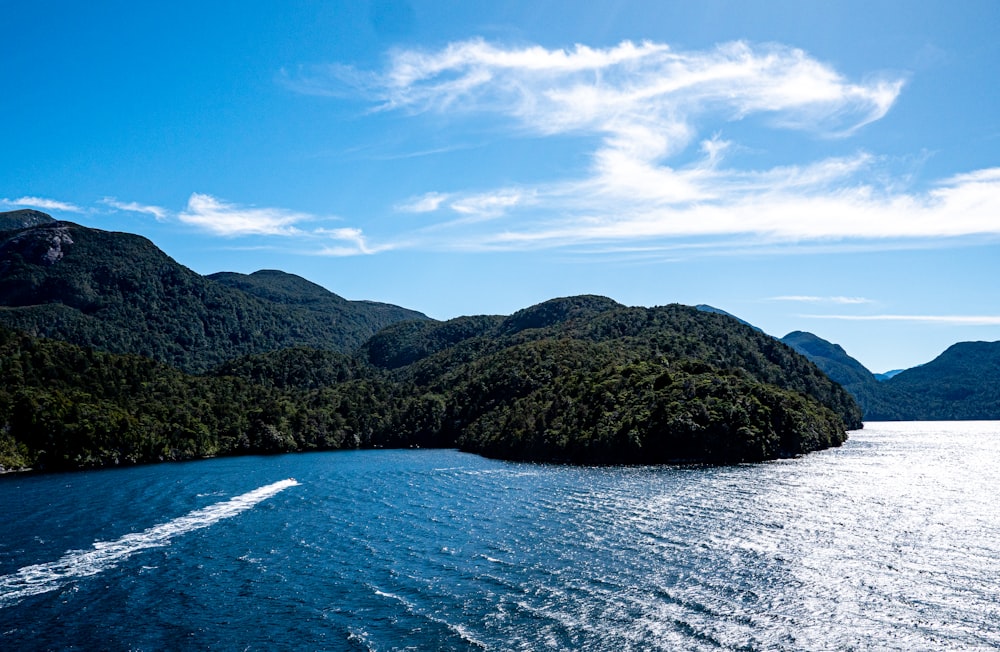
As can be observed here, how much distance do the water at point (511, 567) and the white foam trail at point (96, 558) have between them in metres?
0.29

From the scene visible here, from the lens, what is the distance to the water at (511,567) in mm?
41344

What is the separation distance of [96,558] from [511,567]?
1577 inches

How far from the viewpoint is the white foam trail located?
167 feet

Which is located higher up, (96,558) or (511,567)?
(511,567)

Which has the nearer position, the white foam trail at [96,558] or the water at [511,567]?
the water at [511,567]

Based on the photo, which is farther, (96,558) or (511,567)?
(96,558)

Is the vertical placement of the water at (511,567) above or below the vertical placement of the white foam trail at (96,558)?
above

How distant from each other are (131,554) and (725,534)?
61.2 metres

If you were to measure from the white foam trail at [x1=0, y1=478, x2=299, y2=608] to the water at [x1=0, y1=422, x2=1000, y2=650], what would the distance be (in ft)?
0.94

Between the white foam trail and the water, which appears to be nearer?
the water

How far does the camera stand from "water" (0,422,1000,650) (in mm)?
41344

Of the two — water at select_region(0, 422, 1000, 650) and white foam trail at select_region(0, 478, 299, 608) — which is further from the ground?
water at select_region(0, 422, 1000, 650)

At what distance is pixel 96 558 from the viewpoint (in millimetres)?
59938

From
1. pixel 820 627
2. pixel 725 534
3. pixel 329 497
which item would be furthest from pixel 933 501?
pixel 329 497
